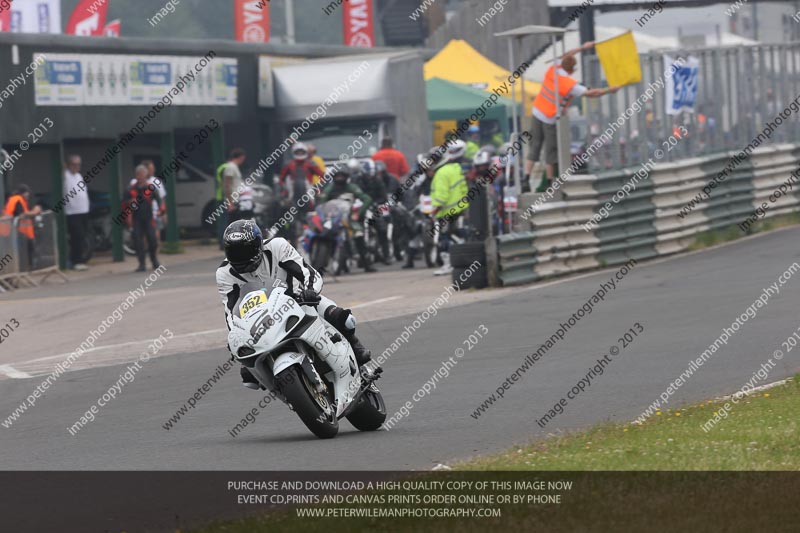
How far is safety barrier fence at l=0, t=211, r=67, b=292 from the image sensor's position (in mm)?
21719

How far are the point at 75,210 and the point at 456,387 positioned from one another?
14.7 metres

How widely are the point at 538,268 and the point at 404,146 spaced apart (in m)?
10.7

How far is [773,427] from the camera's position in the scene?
8367mm

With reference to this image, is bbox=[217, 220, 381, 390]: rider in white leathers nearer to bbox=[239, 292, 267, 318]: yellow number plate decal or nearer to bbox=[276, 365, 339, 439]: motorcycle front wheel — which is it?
bbox=[239, 292, 267, 318]: yellow number plate decal

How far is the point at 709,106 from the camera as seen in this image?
73.3ft

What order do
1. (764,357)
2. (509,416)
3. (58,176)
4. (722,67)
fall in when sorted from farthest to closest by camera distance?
(58,176) → (722,67) → (764,357) → (509,416)

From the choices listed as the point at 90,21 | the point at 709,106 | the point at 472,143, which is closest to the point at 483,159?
the point at 709,106

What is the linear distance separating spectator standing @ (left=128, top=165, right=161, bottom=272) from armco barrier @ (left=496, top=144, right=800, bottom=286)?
7633 mm

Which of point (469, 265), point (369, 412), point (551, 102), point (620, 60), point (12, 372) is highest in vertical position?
point (620, 60)

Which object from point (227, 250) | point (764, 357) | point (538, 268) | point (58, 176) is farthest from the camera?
point (58, 176)

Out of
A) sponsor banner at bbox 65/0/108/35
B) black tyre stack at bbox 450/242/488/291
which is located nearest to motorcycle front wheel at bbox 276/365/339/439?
black tyre stack at bbox 450/242/488/291

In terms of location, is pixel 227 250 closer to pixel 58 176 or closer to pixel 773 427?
pixel 773 427

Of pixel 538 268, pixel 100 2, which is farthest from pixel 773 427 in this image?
pixel 100 2
